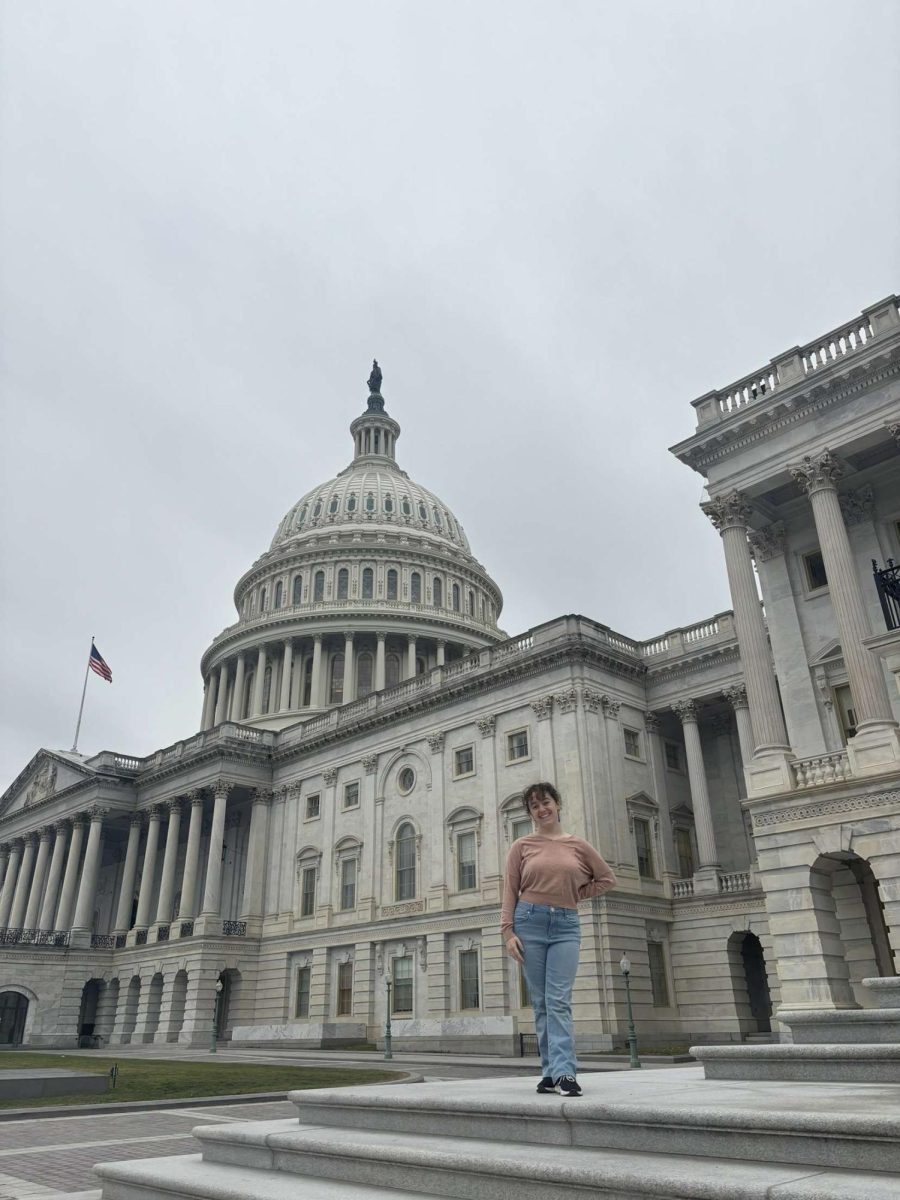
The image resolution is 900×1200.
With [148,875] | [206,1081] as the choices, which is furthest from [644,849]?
[148,875]

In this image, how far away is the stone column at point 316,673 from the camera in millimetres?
76500

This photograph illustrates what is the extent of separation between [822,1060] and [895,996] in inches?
144

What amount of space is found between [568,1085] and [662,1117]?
1.84 meters

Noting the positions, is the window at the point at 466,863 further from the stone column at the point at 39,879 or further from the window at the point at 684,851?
the stone column at the point at 39,879

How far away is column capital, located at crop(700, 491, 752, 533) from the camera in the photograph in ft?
95.0

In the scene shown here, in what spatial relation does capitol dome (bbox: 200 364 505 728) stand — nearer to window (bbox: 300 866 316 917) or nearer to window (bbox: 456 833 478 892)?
window (bbox: 300 866 316 917)

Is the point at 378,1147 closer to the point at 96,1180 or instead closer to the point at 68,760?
the point at 96,1180

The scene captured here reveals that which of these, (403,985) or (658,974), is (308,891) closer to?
(403,985)

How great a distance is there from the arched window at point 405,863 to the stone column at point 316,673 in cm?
2623

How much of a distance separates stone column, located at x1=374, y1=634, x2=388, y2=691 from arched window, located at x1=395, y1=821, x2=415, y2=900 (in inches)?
1093

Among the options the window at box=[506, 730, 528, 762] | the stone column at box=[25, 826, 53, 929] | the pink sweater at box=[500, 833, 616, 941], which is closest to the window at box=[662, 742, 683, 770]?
the window at box=[506, 730, 528, 762]

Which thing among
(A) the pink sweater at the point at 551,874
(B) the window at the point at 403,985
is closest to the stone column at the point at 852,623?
(A) the pink sweater at the point at 551,874

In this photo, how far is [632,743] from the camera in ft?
153

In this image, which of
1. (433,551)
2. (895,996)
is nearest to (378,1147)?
(895,996)
